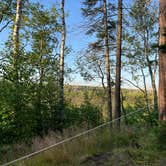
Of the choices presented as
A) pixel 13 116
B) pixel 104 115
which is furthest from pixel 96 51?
pixel 13 116

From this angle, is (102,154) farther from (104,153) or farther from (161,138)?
(161,138)

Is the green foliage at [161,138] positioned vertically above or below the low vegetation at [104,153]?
above

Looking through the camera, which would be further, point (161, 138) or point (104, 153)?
point (104, 153)

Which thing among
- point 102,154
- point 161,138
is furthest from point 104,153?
point 161,138

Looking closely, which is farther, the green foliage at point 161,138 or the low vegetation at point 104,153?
the green foliage at point 161,138

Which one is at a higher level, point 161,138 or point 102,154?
point 161,138

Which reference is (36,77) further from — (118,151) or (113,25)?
(113,25)

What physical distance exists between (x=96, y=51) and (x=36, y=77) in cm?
971

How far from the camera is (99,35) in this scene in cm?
2266

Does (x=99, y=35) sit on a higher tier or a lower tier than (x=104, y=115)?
higher

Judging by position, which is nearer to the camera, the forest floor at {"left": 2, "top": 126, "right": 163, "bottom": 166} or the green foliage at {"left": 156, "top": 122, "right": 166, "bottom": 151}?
the forest floor at {"left": 2, "top": 126, "right": 163, "bottom": 166}

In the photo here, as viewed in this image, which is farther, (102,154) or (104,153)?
(104,153)

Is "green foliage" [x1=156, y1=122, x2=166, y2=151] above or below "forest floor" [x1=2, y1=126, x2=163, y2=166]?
above

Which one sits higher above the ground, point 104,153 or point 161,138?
point 161,138
